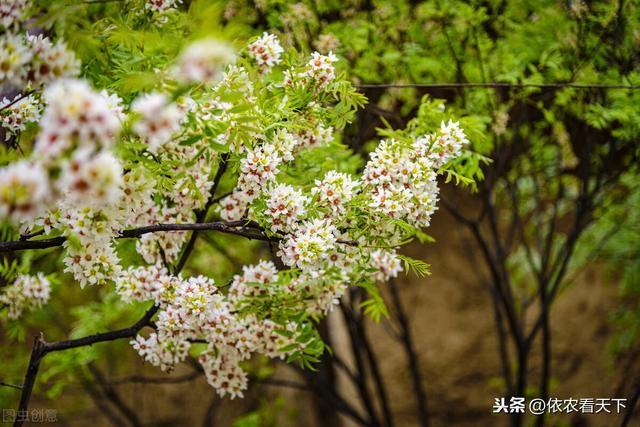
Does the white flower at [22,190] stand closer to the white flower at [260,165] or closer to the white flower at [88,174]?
the white flower at [88,174]

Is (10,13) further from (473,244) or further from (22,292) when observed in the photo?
(473,244)

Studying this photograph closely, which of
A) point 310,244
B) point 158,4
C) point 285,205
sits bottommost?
point 310,244

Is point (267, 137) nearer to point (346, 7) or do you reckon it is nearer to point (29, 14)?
point (29, 14)

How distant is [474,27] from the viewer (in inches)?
151

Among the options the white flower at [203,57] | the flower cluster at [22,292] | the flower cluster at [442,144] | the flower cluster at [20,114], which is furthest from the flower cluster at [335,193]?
the flower cluster at [22,292]

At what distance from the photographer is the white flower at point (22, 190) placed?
1.43 m

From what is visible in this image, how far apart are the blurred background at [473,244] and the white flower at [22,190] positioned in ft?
2.00

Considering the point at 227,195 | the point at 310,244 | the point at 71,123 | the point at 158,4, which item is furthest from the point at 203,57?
the point at 227,195

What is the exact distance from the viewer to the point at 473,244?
731cm

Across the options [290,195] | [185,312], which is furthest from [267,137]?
[185,312]

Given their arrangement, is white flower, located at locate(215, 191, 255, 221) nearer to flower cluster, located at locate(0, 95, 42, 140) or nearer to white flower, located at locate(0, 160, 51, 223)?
flower cluster, located at locate(0, 95, 42, 140)

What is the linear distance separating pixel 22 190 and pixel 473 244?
6480mm

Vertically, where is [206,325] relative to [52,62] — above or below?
below

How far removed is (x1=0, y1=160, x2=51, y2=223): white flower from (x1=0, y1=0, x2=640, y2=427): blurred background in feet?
2.00
